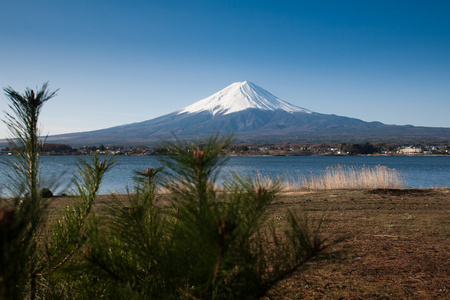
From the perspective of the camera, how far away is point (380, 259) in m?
4.10

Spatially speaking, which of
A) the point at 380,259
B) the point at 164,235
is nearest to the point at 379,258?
the point at 380,259

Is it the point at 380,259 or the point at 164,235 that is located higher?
the point at 164,235

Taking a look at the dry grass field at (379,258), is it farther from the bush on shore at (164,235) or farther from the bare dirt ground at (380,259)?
the bush on shore at (164,235)

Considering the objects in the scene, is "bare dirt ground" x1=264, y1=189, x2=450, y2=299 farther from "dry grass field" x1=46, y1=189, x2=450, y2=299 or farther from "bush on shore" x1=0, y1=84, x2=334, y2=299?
"bush on shore" x1=0, y1=84, x2=334, y2=299

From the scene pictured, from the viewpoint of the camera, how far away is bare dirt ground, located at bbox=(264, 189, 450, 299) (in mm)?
3094

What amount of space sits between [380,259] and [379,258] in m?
0.04

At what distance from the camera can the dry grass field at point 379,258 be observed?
10.1 ft

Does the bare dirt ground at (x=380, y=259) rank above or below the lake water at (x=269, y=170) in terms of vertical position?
above

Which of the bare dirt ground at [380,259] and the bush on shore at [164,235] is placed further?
the bare dirt ground at [380,259]

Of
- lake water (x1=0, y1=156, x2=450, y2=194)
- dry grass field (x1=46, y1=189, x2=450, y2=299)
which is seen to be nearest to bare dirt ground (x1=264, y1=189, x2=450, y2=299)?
dry grass field (x1=46, y1=189, x2=450, y2=299)

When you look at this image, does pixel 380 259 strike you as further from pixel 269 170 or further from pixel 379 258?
pixel 269 170

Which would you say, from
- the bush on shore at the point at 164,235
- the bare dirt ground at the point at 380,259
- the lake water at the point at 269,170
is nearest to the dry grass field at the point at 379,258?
the bare dirt ground at the point at 380,259

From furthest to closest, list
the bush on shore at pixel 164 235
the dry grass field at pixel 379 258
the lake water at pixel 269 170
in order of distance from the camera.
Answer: the lake water at pixel 269 170 < the dry grass field at pixel 379 258 < the bush on shore at pixel 164 235

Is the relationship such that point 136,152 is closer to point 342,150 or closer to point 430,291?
point 342,150
